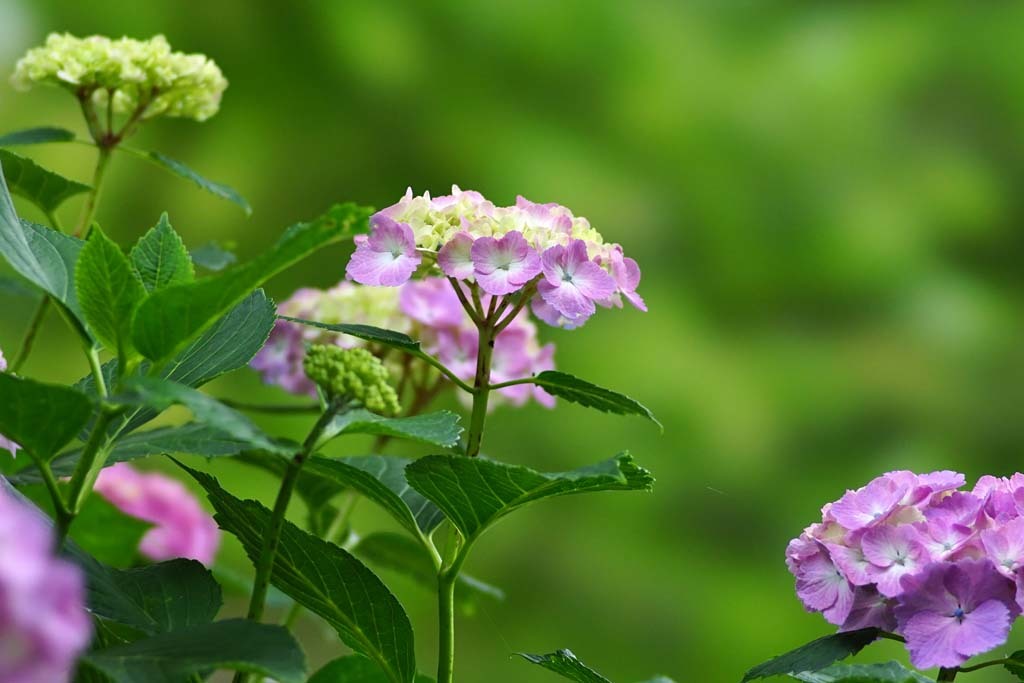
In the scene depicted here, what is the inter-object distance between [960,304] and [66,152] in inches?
72.7

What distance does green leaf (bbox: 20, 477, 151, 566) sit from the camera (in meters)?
0.71

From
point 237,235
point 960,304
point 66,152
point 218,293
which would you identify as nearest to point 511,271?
point 218,293

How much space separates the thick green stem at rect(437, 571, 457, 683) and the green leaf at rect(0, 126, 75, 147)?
335mm

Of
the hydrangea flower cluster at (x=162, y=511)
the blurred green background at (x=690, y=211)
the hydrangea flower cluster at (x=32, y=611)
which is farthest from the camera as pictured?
the blurred green background at (x=690, y=211)

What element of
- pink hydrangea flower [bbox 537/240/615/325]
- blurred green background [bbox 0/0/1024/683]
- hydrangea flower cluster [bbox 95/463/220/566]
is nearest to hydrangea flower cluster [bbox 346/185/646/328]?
pink hydrangea flower [bbox 537/240/615/325]

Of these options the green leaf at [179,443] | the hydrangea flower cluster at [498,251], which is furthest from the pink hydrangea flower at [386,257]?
the green leaf at [179,443]

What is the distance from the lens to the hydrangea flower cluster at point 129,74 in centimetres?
62

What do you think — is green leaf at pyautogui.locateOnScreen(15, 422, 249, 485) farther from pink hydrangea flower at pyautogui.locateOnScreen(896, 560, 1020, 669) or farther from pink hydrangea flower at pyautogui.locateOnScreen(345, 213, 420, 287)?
pink hydrangea flower at pyautogui.locateOnScreen(896, 560, 1020, 669)

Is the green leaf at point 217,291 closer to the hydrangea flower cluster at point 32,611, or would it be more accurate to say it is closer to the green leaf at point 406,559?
the hydrangea flower cluster at point 32,611

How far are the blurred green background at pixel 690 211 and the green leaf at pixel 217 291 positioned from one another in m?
1.97

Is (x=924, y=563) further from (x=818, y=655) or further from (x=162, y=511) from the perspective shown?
(x=162, y=511)

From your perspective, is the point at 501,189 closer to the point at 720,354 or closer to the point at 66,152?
the point at 720,354

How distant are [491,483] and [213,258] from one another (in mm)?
313

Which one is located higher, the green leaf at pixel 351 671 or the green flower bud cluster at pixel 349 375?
the green flower bud cluster at pixel 349 375
